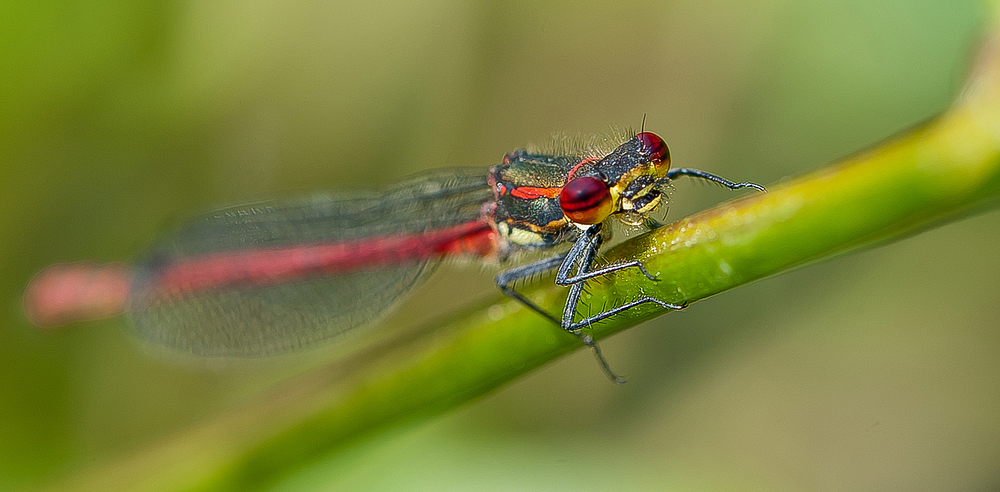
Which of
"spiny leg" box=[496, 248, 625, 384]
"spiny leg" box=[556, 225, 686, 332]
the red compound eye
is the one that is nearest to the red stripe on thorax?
"spiny leg" box=[496, 248, 625, 384]

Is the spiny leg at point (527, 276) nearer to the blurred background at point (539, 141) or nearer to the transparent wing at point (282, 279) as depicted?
the blurred background at point (539, 141)

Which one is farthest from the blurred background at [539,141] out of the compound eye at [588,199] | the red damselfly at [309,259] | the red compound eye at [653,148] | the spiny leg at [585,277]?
the red compound eye at [653,148]

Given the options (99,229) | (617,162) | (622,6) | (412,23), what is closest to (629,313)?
(617,162)

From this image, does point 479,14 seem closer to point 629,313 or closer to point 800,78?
point 800,78

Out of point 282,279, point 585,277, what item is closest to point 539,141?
point 282,279

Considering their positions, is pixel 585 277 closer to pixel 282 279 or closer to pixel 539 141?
pixel 282 279

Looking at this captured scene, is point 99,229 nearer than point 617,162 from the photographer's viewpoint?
No

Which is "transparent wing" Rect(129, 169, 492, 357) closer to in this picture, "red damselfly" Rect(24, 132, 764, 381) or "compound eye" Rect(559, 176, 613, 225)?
"red damselfly" Rect(24, 132, 764, 381)
